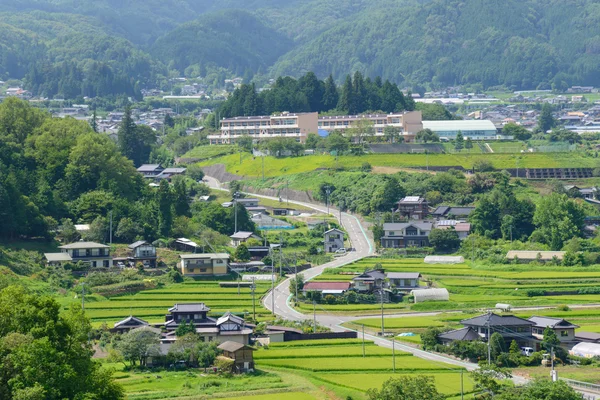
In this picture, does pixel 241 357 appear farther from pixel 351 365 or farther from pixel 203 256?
pixel 203 256

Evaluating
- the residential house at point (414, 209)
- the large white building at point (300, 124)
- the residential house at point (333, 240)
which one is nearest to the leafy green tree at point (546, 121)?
the large white building at point (300, 124)

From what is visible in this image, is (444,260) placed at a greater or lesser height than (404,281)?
greater

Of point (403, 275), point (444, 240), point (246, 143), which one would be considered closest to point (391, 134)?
point (246, 143)

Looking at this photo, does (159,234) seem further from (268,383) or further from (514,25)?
(514,25)

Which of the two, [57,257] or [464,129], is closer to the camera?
[57,257]

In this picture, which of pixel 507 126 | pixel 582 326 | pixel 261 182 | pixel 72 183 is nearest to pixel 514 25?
pixel 507 126

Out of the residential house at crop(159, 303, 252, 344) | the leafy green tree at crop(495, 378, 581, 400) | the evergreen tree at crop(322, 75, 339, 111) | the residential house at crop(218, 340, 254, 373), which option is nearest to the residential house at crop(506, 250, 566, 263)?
the residential house at crop(159, 303, 252, 344)

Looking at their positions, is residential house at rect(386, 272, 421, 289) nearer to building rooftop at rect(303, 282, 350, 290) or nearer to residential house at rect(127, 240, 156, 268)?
building rooftop at rect(303, 282, 350, 290)
